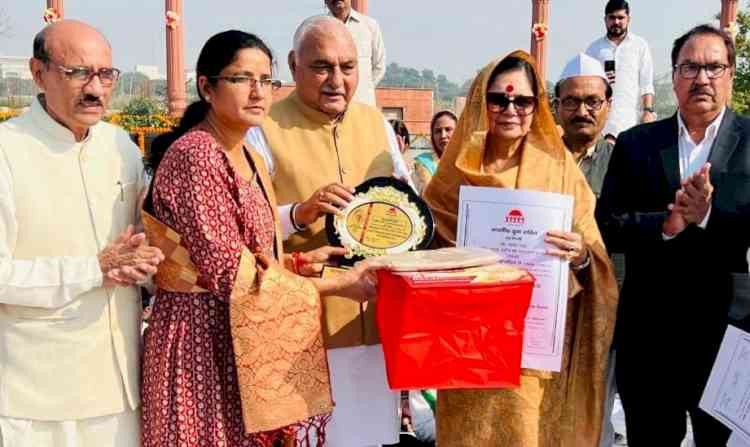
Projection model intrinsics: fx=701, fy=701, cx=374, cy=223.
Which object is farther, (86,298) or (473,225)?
(473,225)

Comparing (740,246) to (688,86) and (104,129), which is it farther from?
(104,129)

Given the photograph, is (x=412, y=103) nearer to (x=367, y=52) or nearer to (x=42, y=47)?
(x=367, y=52)

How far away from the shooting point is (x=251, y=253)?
233 centimetres

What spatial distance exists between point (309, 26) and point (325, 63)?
18cm

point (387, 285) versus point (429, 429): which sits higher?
point (387, 285)

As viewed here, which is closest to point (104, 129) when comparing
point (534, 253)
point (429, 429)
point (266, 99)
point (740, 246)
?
point (266, 99)

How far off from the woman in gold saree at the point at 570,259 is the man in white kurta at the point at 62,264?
124cm

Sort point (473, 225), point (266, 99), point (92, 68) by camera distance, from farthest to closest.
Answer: point (473, 225) → point (266, 99) → point (92, 68)

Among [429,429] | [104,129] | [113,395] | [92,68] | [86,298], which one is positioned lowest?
[429,429]

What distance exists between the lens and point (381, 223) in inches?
104

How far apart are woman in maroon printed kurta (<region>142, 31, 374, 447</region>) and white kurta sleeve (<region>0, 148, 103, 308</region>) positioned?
26 cm

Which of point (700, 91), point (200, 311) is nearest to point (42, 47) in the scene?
point (200, 311)

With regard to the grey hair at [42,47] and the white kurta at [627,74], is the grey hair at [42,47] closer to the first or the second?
the grey hair at [42,47]

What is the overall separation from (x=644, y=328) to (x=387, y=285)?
1340 millimetres
